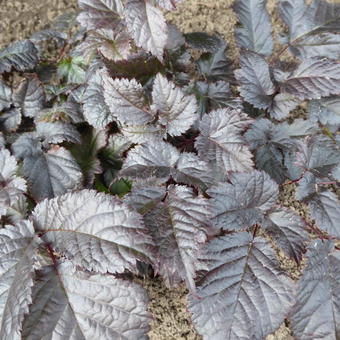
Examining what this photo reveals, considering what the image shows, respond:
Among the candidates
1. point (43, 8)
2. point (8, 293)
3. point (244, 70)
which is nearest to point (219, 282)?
point (8, 293)

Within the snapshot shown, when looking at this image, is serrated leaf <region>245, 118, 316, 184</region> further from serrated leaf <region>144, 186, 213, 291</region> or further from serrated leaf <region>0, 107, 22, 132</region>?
serrated leaf <region>0, 107, 22, 132</region>

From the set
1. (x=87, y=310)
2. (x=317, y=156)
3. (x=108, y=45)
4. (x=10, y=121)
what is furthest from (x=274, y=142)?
(x=10, y=121)

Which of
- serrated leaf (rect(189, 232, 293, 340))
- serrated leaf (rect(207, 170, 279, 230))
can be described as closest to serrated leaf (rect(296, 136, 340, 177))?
serrated leaf (rect(207, 170, 279, 230))

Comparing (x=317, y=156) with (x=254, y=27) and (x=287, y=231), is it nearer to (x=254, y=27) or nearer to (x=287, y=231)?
(x=287, y=231)

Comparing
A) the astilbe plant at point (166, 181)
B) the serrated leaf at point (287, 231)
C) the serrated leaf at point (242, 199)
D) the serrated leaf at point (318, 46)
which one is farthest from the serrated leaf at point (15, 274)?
the serrated leaf at point (318, 46)

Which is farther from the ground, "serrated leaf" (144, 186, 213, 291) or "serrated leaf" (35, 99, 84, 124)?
"serrated leaf" (35, 99, 84, 124)

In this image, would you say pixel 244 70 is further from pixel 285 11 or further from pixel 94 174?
pixel 94 174
